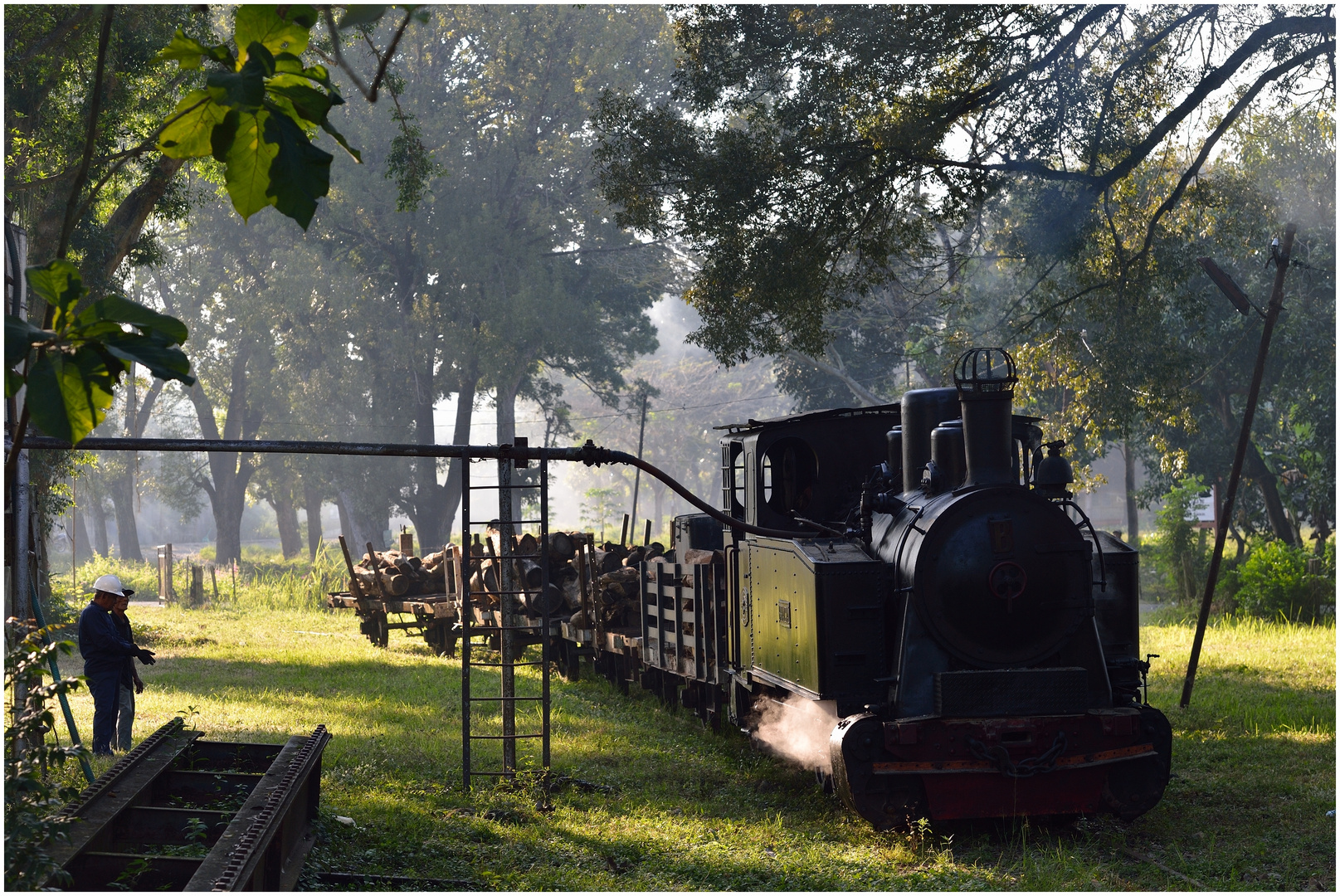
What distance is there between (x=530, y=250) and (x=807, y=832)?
30.3 metres

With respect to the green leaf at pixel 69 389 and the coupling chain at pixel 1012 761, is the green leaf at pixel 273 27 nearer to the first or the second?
the green leaf at pixel 69 389

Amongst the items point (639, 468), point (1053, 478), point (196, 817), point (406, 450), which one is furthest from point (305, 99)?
point (639, 468)

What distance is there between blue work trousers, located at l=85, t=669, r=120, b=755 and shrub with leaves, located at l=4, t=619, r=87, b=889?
4.81 m

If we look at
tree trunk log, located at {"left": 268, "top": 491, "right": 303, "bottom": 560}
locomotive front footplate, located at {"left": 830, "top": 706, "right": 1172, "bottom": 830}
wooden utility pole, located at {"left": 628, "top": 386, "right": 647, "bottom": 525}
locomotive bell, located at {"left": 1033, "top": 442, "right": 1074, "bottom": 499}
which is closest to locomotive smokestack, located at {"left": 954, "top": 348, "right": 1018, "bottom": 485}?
locomotive bell, located at {"left": 1033, "top": 442, "right": 1074, "bottom": 499}

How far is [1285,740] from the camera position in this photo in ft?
34.9

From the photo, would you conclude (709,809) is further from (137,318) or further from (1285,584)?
(1285,584)

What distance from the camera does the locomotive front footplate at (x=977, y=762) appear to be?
723 cm

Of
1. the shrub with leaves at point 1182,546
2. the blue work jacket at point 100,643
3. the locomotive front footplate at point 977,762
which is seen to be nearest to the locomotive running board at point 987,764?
the locomotive front footplate at point 977,762

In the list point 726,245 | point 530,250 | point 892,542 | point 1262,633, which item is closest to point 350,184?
point 530,250

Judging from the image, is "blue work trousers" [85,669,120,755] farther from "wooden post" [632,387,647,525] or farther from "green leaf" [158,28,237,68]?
"green leaf" [158,28,237,68]

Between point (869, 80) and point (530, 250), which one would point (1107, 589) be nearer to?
point (869, 80)

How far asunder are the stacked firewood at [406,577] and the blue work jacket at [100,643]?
898 centimetres

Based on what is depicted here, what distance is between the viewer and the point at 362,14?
83.0 inches

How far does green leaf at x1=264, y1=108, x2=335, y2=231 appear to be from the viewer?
2.22 metres
